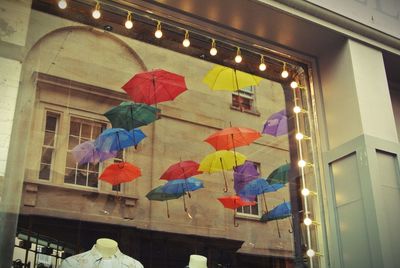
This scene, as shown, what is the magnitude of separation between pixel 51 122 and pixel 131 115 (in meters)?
1.08

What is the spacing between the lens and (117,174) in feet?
18.8

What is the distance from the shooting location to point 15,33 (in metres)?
4.49

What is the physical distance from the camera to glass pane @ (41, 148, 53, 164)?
4941 mm

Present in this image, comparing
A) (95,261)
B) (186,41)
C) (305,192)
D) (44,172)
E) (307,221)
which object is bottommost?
(95,261)

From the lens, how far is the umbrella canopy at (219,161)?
21.2 ft

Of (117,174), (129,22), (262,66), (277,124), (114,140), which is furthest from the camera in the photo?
(277,124)

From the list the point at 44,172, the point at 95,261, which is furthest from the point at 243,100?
the point at 95,261

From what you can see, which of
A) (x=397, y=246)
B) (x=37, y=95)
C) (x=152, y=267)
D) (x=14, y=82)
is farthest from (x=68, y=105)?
(x=397, y=246)

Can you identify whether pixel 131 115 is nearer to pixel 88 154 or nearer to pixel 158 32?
pixel 88 154

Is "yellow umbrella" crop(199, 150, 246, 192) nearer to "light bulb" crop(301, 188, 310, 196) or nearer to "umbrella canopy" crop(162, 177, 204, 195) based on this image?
"umbrella canopy" crop(162, 177, 204, 195)

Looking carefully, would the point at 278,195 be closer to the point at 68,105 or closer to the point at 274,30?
the point at 274,30

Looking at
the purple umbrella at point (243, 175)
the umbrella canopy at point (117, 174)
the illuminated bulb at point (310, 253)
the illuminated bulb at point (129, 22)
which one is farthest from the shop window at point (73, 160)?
the illuminated bulb at point (310, 253)

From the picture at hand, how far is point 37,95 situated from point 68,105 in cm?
62

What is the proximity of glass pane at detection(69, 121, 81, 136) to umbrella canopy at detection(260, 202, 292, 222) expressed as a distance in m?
2.41
